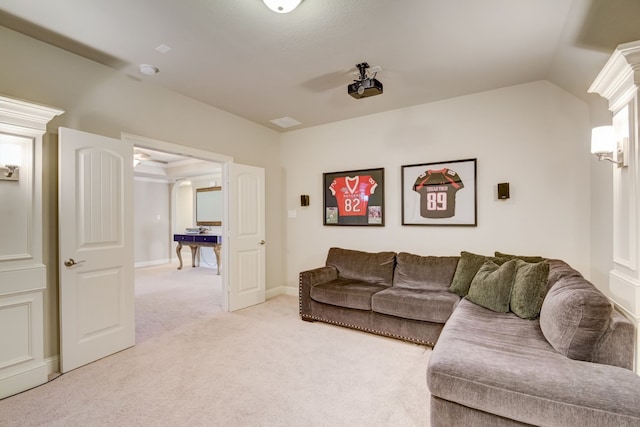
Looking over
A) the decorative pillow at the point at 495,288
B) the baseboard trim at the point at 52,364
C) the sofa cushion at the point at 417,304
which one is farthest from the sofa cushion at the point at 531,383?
the baseboard trim at the point at 52,364

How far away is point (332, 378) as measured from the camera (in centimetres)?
241

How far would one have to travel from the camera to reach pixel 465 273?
10.2 feet

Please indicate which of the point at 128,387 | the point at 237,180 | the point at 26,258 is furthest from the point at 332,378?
the point at 237,180

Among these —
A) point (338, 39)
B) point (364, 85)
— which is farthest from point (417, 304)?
point (338, 39)

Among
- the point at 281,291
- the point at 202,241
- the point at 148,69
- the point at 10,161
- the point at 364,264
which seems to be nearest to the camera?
the point at 10,161

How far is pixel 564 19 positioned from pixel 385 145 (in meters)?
2.23

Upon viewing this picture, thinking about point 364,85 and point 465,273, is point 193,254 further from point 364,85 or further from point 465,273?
point 465,273

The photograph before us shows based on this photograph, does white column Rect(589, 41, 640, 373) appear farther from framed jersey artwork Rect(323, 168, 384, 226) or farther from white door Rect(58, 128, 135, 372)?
white door Rect(58, 128, 135, 372)

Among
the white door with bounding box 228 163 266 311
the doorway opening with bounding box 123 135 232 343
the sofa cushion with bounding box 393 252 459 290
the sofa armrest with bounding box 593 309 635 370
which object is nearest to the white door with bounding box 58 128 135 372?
the white door with bounding box 228 163 266 311

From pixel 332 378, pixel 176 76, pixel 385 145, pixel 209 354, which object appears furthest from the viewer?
pixel 385 145

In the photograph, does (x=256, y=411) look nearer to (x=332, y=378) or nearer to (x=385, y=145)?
(x=332, y=378)

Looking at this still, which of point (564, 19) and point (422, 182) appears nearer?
point (564, 19)

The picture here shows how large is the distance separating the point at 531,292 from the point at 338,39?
2456 mm

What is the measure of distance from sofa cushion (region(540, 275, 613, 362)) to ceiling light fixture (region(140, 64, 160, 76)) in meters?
3.71
